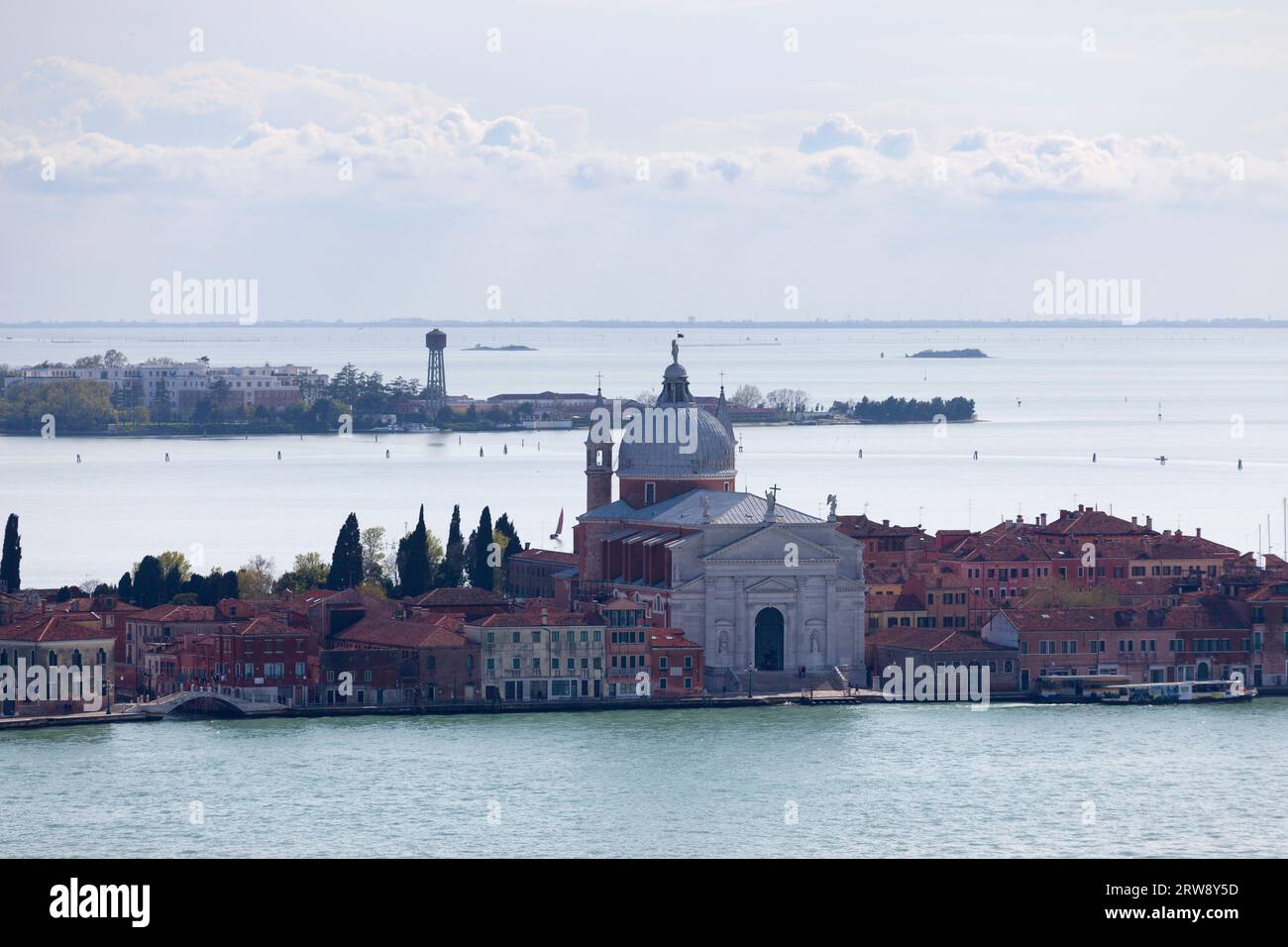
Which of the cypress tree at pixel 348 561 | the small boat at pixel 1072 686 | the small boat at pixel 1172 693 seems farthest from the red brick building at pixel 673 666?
the cypress tree at pixel 348 561

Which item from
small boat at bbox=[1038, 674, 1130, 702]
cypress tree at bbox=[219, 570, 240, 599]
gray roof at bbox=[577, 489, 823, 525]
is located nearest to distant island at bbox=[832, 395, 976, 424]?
gray roof at bbox=[577, 489, 823, 525]

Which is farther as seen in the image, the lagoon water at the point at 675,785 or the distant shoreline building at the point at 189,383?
the distant shoreline building at the point at 189,383

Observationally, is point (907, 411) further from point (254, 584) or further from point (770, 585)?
point (770, 585)

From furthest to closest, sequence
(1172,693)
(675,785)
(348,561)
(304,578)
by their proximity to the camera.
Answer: (304,578)
(348,561)
(1172,693)
(675,785)

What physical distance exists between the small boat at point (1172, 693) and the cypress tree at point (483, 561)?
971 centimetres

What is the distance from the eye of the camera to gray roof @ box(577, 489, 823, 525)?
3369cm

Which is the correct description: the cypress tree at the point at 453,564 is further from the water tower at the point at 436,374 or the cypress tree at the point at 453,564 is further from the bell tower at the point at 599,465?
the water tower at the point at 436,374

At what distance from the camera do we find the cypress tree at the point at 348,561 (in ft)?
121

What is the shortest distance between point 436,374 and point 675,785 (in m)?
89.8

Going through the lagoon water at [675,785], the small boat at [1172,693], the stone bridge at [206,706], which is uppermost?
the stone bridge at [206,706]

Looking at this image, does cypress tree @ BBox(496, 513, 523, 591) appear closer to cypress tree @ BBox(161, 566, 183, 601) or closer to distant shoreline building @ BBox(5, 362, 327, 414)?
cypress tree @ BBox(161, 566, 183, 601)

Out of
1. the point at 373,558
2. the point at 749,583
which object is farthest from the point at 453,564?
the point at 749,583

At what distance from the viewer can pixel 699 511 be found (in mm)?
34281
